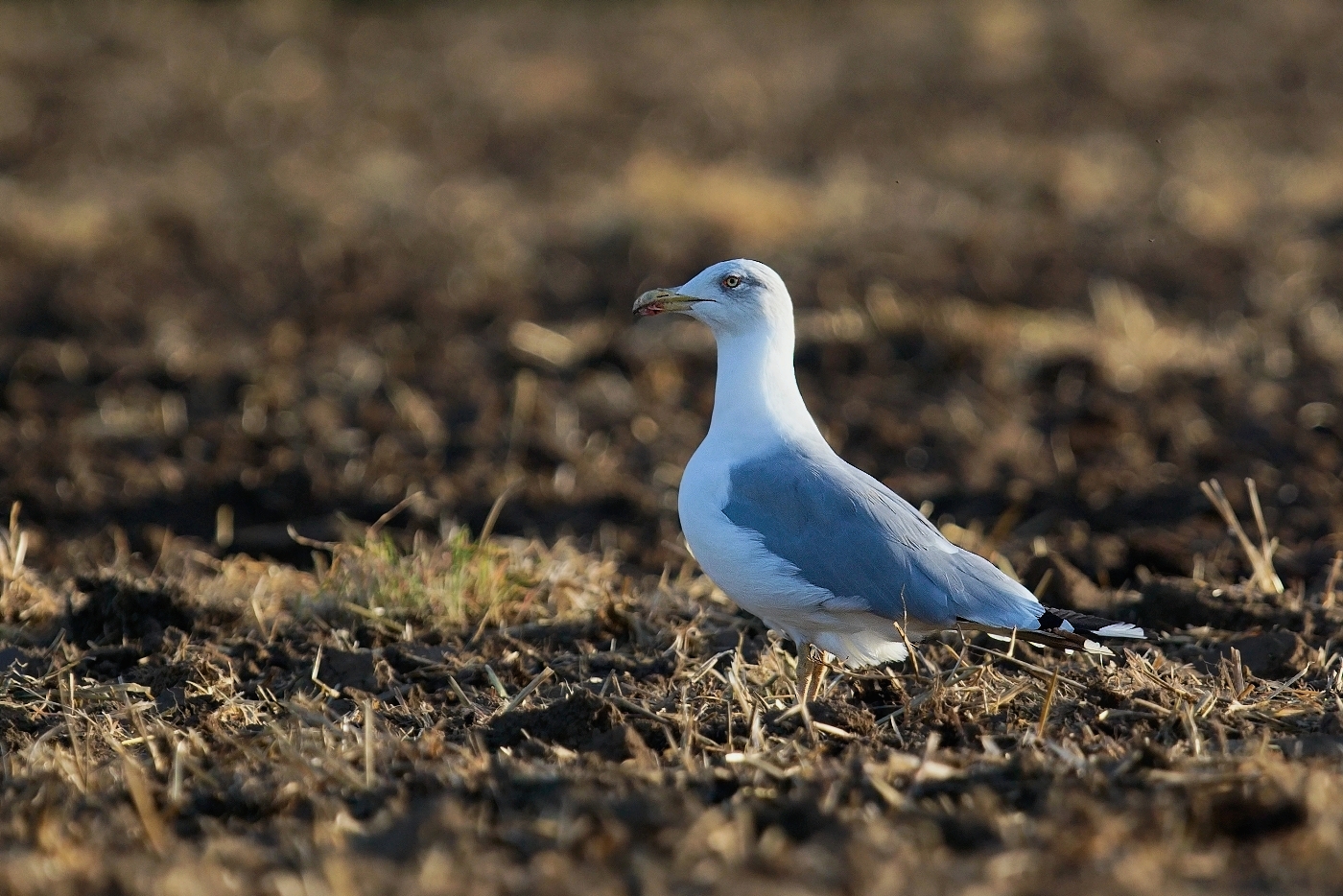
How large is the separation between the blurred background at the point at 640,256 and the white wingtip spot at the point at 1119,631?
2032 mm

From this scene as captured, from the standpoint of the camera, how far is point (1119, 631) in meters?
4.45

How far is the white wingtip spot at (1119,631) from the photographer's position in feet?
14.5

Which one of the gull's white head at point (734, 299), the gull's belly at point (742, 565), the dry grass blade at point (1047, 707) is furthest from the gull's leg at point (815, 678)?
the gull's white head at point (734, 299)

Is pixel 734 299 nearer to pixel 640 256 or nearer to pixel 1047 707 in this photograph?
pixel 1047 707

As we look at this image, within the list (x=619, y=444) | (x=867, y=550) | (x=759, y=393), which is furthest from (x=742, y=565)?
(x=619, y=444)

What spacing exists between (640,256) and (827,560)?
305 inches

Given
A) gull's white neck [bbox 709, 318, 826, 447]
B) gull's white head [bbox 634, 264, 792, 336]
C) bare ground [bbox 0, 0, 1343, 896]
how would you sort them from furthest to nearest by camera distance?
gull's white head [bbox 634, 264, 792, 336] → gull's white neck [bbox 709, 318, 826, 447] → bare ground [bbox 0, 0, 1343, 896]

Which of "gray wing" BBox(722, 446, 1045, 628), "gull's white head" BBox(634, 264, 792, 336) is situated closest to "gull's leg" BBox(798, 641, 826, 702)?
"gray wing" BBox(722, 446, 1045, 628)

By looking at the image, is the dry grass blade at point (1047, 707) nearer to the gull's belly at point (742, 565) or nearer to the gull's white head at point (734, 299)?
the gull's belly at point (742, 565)

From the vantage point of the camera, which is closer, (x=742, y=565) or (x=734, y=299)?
(x=742, y=565)

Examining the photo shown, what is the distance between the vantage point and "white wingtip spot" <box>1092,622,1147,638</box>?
4431 millimetres

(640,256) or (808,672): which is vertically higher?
(808,672)

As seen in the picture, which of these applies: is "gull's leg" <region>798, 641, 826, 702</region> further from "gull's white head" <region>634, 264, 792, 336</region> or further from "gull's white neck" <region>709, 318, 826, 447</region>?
"gull's white head" <region>634, 264, 792, 336</region>

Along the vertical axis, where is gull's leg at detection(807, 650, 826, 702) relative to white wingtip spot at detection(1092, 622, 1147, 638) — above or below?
below
